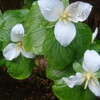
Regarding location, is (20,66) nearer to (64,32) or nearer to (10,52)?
(10,52)

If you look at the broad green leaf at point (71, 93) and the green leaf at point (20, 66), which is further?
the green leaf at point (20, 66)

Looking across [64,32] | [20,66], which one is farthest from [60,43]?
[20,66]

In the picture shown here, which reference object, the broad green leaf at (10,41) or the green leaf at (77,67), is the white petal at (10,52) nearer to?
the broad green leaf at (10,41)

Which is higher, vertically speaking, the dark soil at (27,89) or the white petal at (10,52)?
the white petal at (10,52)

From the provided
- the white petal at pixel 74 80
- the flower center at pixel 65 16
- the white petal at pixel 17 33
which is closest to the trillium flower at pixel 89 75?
the white petal at pixel 74 80

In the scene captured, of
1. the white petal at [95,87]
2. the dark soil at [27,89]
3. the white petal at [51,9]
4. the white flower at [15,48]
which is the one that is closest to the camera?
the white petal at [51,9]

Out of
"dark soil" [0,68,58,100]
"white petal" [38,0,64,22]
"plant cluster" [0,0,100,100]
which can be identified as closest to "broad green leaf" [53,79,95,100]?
"plant cluster" [0,0,100,100]

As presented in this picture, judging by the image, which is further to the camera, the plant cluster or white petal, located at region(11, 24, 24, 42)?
white petal, located at region(11, 24, 24, 42)

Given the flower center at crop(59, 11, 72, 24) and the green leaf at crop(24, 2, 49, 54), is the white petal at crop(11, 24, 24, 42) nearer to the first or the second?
the green leaf at crop(24, 2, 49, 54)
